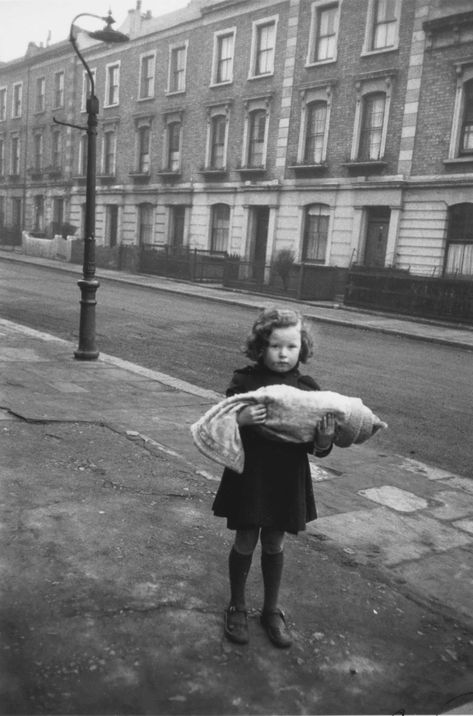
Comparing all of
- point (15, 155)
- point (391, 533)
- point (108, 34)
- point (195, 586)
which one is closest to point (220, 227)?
point (108, 34)

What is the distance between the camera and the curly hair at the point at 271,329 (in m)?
2.78

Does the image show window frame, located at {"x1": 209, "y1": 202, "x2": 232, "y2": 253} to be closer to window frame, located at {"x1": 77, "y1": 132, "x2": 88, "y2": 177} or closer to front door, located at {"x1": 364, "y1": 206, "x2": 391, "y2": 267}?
front door, located at {"x1": 364, "y1": 206, "x2": 391, "y2": 267}

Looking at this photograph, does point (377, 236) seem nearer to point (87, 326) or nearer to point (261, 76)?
point (261, 76)

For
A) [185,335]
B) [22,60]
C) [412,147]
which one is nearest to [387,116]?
[412,147]

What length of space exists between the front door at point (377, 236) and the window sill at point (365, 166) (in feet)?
4.12

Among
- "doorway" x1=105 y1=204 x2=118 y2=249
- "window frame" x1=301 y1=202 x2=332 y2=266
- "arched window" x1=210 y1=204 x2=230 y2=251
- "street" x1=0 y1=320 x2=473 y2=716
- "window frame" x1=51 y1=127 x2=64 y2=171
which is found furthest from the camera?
"window frame" x1=51 y1=127 x2=64 y2=171

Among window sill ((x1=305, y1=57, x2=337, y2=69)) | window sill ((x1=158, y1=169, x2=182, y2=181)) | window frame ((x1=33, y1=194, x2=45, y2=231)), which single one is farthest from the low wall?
window sill ((x1=305, y1=57, x2=337, y2=69))

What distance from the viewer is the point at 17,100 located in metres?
43.6

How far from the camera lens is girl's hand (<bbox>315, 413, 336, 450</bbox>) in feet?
9.02

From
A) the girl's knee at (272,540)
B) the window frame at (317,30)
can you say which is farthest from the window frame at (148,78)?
the girl's knee at (272,540)

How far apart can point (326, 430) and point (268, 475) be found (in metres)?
0.35

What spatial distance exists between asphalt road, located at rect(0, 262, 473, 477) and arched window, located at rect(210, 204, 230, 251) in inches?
398

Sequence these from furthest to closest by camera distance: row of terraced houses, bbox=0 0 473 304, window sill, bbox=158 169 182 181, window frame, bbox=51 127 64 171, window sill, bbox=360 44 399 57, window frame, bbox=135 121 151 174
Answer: window frame, bbox=51 127 64 171
window frame, bbox=135 121 151 174
window sill, bbox=158 169 182 181
window sill, bbox=360 44 399 57
row of terraced houses, bbox=0 0 473 304

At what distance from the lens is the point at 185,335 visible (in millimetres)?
12547
